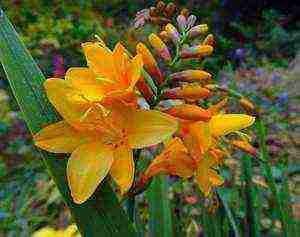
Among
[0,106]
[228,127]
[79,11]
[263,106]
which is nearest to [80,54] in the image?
[79,11]

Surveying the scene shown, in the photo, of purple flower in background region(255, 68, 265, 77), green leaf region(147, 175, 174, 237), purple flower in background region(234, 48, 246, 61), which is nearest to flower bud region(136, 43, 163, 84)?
green leaf region(147, 175, 174, 237)

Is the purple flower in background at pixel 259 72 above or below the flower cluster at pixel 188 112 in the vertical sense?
below

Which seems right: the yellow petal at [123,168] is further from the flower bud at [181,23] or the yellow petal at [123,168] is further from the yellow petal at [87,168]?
the flower bud at [181,23]

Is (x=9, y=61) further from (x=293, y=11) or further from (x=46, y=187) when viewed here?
(x=293, y=11)

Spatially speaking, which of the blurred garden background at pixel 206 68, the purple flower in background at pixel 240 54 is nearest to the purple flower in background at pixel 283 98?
the blurred garden background at pixel 206 68

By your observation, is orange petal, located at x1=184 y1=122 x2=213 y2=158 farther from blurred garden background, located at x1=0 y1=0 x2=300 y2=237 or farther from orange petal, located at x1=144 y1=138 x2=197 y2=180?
blurred garden background, located at x1=0 y1=0 x2=300 y2=237

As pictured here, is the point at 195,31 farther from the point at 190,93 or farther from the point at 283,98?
the point at 283,98
